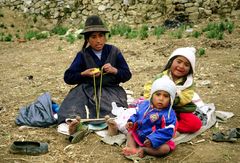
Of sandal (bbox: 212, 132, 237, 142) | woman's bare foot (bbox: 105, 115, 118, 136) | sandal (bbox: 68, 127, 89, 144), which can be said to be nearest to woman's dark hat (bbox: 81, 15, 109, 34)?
woman's bare foot (bbox: 105, 115, 118, 136)

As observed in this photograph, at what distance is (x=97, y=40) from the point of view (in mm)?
4328

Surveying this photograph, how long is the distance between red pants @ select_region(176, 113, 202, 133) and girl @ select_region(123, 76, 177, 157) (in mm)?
357

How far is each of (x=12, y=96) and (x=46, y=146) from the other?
2.41 metres

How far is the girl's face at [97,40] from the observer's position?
14.2ft

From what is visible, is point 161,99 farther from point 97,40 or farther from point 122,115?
point 97,40

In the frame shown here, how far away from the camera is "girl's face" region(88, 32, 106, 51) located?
4323mm

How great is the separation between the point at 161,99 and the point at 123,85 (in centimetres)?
274

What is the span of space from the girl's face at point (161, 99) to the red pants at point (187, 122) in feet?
1.41

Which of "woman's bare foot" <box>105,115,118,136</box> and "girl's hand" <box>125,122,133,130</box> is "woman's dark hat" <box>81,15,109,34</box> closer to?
"woman's bare foot" <box>105,115,118,136</box>

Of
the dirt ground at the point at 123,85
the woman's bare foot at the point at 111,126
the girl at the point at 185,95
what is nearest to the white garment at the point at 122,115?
the woman's bare foot at the point at 111,126

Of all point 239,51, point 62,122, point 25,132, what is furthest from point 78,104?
point 239,51

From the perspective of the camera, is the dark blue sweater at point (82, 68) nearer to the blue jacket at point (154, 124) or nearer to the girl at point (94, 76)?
the girl at point (94, 76)

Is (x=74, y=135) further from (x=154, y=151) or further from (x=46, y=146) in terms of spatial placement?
(x=154, y=151)

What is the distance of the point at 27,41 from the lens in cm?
1142
